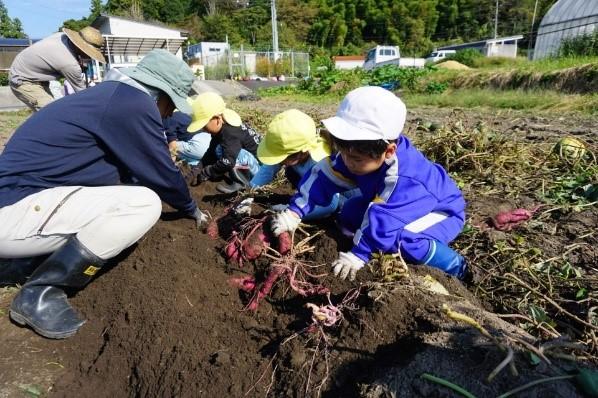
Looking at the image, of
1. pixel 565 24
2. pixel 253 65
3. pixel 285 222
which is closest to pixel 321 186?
pixel 285 222

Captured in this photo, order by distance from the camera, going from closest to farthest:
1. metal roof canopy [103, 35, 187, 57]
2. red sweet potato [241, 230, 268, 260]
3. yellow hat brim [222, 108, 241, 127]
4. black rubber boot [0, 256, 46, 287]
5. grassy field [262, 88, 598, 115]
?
red sweet potato [241, 230, 268, 260]
black rubber boot [0, 256, 46, 287]
yellow hat brim [222, 108, 241, 127]
grassy field [262, 88, 598, 115]
metal roof canopy [103, 35, 187, 57]

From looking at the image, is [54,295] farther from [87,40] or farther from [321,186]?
[87,40]

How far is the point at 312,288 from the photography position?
6.47 ft

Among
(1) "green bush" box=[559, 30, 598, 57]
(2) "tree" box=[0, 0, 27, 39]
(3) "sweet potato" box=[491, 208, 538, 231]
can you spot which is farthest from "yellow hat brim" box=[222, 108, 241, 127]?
(2) "tree" box=[0, 0, 27, 39]

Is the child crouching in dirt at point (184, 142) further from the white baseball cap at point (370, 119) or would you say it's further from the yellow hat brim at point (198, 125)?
the white baseball cap at point (370, 119)

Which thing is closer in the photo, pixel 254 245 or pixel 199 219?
pixel 254 245

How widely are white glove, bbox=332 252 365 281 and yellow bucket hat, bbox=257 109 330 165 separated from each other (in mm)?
1005

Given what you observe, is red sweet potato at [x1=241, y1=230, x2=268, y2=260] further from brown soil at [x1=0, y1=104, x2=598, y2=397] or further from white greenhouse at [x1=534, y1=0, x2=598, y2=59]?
white greenhouse at [x1=534, y1=0, x2=598, y2=59]

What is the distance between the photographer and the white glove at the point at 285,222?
2338 mm

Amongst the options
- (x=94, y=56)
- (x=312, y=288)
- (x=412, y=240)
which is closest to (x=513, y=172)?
(x=412, y=240)

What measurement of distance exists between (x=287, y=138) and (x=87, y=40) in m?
4.24

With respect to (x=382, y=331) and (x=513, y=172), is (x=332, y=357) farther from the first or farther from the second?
(x=513, y=172)

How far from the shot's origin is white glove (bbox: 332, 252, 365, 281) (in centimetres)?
192

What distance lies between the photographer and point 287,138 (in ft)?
8.93
